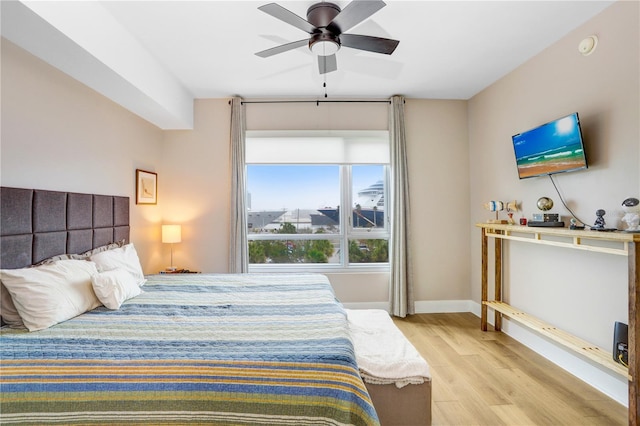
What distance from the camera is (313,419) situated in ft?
4.18

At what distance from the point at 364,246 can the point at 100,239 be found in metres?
2.93

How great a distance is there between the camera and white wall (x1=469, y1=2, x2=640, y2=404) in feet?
6.97

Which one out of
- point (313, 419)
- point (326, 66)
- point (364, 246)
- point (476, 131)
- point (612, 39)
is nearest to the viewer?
point (313, 419)

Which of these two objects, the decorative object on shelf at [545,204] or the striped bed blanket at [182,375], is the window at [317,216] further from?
the striped bed blanket at [182,375]

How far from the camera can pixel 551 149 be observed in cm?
258

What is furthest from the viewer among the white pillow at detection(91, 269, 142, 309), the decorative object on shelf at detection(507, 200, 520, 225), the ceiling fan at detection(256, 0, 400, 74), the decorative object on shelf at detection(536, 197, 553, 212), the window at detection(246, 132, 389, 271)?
the window at detection(246, 132, 389, 271)

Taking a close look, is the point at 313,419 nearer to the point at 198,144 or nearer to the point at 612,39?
the point at 612,39

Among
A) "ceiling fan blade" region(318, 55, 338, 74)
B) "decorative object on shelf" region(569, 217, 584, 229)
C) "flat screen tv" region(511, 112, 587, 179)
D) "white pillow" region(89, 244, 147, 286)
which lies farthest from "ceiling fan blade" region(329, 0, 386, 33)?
"white pillow" region(89, 244, 147, 286)

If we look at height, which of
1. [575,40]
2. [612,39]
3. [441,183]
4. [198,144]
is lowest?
[441,183]

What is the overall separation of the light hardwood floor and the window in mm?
1338

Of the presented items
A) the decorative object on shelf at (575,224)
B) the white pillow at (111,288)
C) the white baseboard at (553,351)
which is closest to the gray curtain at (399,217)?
the white baseboard at (553,351)

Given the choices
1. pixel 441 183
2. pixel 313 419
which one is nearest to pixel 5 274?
pixel 313 419

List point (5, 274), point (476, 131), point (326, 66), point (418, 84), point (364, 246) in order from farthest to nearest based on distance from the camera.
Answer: point (364, 246) < point (476, 131) < point (418, 84) < point (326, 66) < point (5, 274)

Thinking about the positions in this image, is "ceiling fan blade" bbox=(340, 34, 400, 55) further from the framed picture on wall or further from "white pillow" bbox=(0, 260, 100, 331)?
the framed picture on wall
